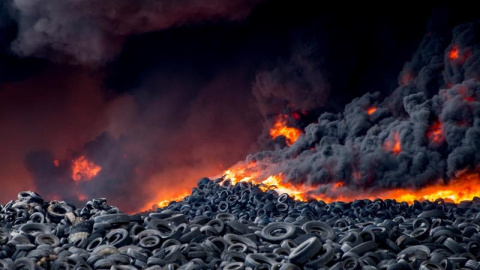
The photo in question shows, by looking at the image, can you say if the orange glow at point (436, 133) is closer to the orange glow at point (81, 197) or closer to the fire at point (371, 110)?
the fire at point (371, 110)

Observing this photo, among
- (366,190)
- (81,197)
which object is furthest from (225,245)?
(81,197)

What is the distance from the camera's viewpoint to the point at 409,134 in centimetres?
2758

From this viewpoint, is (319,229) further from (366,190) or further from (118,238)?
(366,190)

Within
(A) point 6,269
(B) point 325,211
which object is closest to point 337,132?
(B) point 325,211

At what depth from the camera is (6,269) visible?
1116cm

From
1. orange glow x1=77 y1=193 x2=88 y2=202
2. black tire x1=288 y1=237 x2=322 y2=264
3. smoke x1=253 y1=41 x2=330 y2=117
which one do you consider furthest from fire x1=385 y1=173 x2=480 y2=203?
orange glow x1=77 y1=193 x2=88 y2=202

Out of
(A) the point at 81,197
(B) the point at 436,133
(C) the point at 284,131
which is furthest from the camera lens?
(C) the point at 284,131

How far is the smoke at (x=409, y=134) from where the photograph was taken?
26.3 m

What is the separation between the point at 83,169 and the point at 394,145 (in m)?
19.0

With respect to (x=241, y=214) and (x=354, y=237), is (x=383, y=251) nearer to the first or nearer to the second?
(x=354, y=237)

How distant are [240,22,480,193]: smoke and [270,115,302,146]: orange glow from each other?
2954mm

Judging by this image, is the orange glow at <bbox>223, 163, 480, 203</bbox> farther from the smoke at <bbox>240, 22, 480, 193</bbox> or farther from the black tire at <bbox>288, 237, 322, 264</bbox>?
the black tire at <bbox>288, 237, 322, 264</bbox>

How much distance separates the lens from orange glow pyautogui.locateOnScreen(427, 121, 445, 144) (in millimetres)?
27094

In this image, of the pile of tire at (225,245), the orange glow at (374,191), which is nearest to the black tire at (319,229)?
the pile of tire at (225,245)
